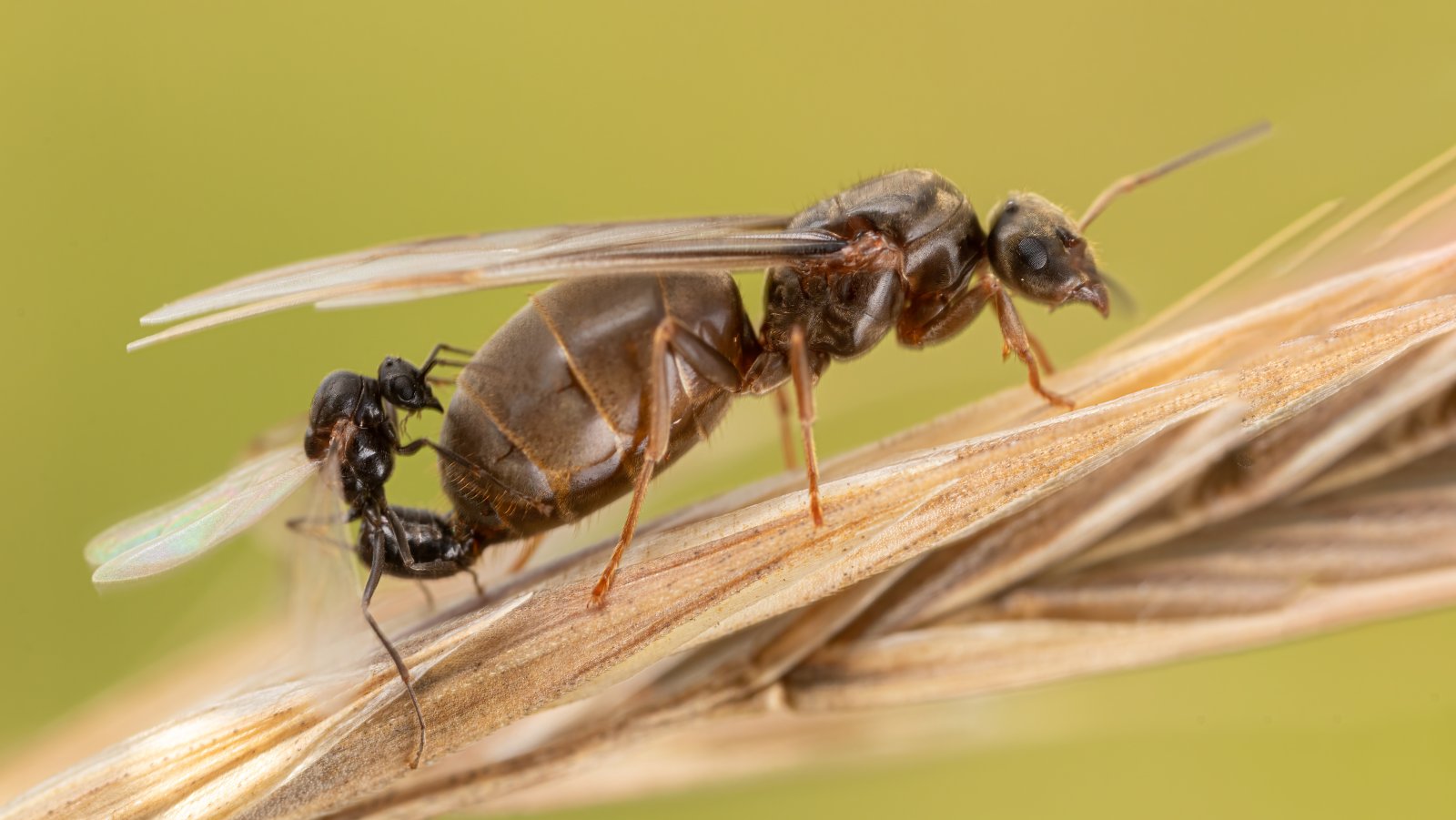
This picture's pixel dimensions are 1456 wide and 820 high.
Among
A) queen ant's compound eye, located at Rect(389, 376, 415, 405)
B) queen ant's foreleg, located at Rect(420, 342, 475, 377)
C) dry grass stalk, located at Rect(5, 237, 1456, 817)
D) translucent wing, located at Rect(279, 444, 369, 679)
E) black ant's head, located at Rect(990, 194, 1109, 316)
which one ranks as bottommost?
dry grass stalk, located at Rect(5, 237, 1456, 817)

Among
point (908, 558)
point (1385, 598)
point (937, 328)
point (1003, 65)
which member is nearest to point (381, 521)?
point (908, 558)

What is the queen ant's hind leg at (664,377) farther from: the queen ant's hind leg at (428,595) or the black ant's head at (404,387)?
the black ant's head at (404,387)

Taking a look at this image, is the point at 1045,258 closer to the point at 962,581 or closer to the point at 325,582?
the point at 962,581

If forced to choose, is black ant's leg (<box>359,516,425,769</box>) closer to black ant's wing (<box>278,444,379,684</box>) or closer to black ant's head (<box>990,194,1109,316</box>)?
black ant's wing (<box>278,444,379,684</box>)

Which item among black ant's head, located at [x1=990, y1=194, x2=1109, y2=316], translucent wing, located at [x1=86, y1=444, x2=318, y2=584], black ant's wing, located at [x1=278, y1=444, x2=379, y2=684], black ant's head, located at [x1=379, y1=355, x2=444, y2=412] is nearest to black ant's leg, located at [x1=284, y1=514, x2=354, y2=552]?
black ant's wing, located at [x1=278, y1=444, x2=379, y2=684]

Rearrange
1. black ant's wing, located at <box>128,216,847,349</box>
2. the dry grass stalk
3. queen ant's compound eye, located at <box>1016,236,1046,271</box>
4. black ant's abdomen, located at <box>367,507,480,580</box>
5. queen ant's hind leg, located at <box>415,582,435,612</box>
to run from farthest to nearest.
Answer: queen ant's compound eye, located at <box>1016,236,1046,271</box>, black ant's abdomen, located at <box>367,507,480,580</box>, queen ant's hind leg, located at <box>415,582,435,612</box>, black ant's wing, located at <box>128,216,847,349</box>, the dry grass stalk

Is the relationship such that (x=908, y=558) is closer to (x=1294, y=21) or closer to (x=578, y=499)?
(x=578, y=499)
